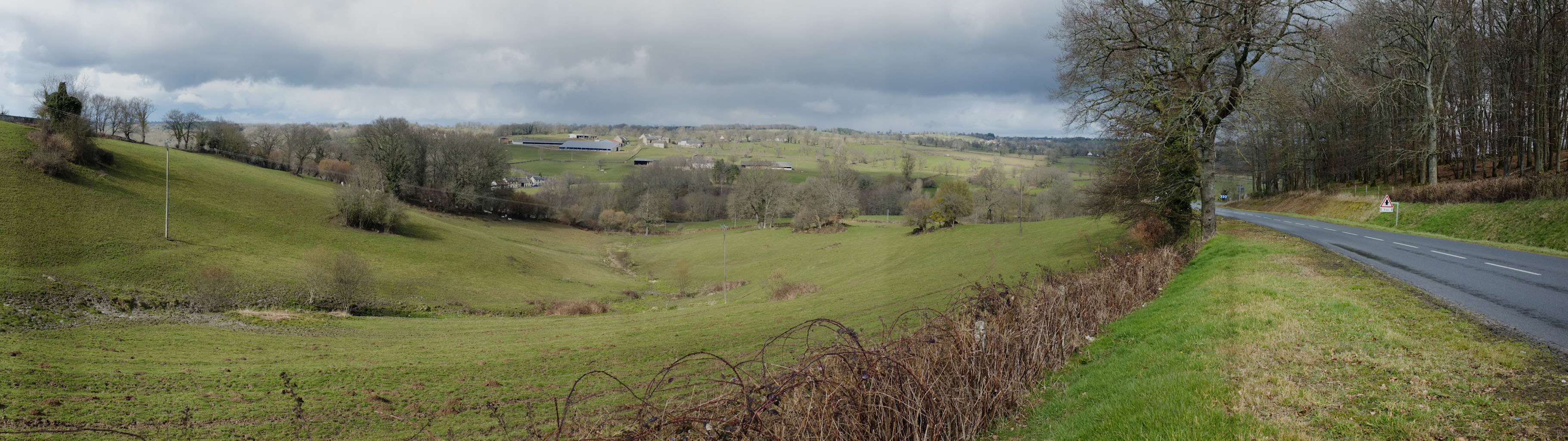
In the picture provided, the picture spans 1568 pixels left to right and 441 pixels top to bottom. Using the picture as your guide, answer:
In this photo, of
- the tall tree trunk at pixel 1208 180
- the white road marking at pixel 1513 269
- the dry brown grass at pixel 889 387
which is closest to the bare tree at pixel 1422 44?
the tall tree trunk at pixel 1208 180

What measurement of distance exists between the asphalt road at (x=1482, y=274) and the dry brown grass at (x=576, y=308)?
1569 inches

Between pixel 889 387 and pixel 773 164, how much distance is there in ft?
558

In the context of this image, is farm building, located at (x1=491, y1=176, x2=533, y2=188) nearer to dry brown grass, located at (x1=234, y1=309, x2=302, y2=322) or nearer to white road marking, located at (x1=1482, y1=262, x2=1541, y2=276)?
dry brown grass, located at (x1=234, y1=309, x2=302, y2=322)

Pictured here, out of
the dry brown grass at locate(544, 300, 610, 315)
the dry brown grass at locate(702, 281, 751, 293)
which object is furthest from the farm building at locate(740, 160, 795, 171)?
the dry brown grass at locate(544, 300, 610, 315)

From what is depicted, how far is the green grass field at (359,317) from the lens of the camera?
16344mm

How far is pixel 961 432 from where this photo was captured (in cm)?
724

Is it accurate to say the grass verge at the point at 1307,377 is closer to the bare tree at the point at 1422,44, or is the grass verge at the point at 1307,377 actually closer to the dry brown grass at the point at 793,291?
the dry brown grass at the point at 793,291

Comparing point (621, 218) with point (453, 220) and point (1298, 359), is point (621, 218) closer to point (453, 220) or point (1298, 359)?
point (453, 220)

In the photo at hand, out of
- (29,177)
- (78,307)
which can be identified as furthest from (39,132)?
(78,307)

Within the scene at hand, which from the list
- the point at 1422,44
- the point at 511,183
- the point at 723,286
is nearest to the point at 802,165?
the point at 511,183

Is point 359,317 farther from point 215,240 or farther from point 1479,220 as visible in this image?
point 1479,220

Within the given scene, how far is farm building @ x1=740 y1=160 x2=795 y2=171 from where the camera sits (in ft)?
553

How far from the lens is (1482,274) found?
1293 centimetres

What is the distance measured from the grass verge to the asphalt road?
59 cm
